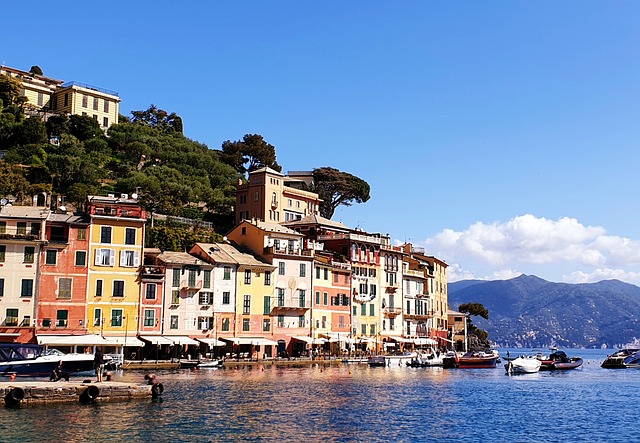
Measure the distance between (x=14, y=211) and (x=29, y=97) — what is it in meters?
56.7

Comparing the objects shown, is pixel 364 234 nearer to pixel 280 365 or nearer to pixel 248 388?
pixel 280 365

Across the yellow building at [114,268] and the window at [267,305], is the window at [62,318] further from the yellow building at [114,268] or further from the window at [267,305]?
the window at [267,305]

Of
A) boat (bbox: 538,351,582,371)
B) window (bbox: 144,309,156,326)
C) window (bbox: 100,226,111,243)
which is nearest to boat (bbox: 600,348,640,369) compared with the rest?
boat (bbox: 538,351,582,371)

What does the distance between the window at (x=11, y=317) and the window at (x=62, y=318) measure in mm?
3329

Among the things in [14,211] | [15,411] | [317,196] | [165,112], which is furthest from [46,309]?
[165,112]

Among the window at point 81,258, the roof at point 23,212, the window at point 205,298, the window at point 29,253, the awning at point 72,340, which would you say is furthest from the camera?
the window at point 205,298

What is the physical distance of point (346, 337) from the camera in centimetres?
8812

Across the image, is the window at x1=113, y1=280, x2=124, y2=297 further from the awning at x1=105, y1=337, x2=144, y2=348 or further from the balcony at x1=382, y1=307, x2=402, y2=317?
the balcony at x1=382, y1=307, x2=402, y2=317

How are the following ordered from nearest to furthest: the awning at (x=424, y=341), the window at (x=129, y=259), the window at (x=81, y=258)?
1. the window at (x=81, y=258)
2. the window at (x=129, y=259)
3. the awning at (x=424, y=341)

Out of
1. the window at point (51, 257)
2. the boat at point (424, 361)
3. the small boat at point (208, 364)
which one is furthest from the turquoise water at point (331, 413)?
the boat at point (424, 361)

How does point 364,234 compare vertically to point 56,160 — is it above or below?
below

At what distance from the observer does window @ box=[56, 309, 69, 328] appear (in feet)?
212

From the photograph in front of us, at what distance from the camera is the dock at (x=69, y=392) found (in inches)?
1531

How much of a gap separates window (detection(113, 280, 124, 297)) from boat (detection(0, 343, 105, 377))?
1508 cm
